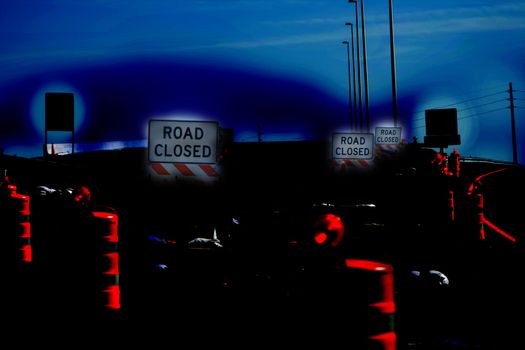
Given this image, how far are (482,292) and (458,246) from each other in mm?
4829

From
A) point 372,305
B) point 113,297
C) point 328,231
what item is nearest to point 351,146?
point 113,297

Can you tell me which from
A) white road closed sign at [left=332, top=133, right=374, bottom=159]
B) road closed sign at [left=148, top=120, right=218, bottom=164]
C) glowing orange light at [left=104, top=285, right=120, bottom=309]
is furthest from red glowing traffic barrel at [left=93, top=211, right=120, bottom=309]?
white road closed sign at [left=332, top=133, right=374, bottom=159]

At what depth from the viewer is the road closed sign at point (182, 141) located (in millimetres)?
12844

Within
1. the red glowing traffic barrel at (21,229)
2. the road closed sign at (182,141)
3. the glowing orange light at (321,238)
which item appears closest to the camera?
the glowing orange light at (321,238)

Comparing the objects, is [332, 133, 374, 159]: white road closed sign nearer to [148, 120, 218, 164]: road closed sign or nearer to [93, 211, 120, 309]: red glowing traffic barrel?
[148, 120, 218, 164]: road closed sign

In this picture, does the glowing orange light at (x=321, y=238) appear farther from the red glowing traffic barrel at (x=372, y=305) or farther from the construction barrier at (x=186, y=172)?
the construction barrier at (x=186, y=172)

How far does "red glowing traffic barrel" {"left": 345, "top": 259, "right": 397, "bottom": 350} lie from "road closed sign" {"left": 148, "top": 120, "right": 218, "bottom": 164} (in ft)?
23.0

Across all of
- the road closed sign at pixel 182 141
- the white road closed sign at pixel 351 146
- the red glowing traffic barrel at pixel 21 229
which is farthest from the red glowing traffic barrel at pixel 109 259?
the white road closed sign at pixel 351 146

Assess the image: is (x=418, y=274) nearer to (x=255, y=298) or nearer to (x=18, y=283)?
(x=255, y=298)

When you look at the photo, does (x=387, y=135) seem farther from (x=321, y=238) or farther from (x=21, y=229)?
(x=321, y=238)

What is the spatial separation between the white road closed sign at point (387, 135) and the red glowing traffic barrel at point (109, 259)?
68.6 feet

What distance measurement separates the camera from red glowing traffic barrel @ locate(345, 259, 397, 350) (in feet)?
19.7

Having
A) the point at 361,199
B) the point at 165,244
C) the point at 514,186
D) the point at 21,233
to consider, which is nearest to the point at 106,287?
the point at 165,244

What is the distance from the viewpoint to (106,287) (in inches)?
400
